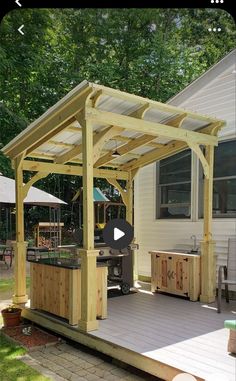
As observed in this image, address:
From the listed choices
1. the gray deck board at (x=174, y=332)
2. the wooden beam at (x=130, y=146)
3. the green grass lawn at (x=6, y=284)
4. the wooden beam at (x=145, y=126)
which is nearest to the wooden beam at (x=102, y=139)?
the wooden beam at (x=145, y=126)

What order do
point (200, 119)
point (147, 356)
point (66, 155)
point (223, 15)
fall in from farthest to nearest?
point (66, 155), point (200, 119), point (147, 356), point (223, 15)

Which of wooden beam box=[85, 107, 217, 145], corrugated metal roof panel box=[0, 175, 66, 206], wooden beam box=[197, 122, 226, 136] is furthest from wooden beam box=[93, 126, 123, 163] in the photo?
corrugated metal roof panel box=[0, 175, 66, 206]

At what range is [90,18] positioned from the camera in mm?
1217

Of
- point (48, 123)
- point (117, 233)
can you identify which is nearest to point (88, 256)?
point (117, 233)

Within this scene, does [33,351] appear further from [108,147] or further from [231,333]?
[108,147]

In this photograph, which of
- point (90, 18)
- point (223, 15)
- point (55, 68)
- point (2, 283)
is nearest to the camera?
point (223, 15)

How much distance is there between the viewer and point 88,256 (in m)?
3.74

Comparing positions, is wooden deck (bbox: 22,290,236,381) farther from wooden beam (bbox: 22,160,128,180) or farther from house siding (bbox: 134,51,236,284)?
wooden beam (bbox: 22,160,128,180)

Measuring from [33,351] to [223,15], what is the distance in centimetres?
383

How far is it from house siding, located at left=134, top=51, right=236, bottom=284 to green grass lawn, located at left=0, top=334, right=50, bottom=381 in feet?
10.4

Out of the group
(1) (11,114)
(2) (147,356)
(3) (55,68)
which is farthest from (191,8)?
(3) (55,68)

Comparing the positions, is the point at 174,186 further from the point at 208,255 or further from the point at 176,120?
the point at 176,120

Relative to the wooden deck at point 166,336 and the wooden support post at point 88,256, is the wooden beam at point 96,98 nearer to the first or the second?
the wooden support post at point 88,256

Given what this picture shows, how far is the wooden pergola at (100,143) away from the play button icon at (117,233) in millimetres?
553
